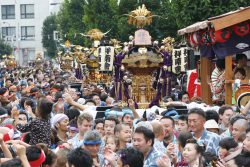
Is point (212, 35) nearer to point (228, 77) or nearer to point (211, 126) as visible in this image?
point (228, 77)

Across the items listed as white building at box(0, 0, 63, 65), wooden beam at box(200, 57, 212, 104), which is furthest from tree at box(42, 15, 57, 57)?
wooden beam at box(200, 57, 212, 104)

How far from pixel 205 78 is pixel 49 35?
252 feet

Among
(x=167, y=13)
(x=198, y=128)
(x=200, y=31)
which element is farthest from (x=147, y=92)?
(x=167, y=13)

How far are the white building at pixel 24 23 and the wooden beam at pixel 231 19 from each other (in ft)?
294

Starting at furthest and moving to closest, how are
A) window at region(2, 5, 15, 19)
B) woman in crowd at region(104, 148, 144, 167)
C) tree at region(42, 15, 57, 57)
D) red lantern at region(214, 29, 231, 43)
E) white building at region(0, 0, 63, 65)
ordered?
window at region(2, 5, 15, 19), white building at region(0, 0, 63, 65), tree at region(42, 15, 57, 57), red lantern at region(214, 29, 231, 43), woman in crowd at region(104, 148, 144, 167)

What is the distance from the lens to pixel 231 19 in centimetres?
1616

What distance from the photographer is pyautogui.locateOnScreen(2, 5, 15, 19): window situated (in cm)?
10575

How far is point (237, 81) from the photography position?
16.1 m

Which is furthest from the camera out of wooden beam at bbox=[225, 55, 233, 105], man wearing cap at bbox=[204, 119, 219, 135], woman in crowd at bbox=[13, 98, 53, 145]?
wooden beam at bbox=[225, 55, 233, 105]

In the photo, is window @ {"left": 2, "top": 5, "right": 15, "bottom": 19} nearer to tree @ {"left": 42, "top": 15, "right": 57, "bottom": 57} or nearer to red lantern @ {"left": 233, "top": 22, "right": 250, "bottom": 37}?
tree @ {"left": 42, "top": 15, "right": 57, "bottom": 57}

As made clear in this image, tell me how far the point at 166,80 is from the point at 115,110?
824 cm

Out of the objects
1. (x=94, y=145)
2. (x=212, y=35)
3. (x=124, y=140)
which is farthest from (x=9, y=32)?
(x=94, y=145)

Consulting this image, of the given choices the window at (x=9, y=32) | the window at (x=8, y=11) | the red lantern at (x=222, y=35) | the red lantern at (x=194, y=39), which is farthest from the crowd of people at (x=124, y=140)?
the window at (x=8, y=11)

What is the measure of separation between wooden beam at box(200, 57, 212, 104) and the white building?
85.4 meters
